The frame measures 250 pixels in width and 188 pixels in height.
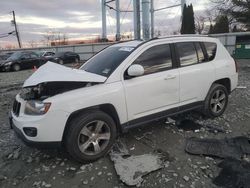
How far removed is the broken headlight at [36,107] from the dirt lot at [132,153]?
881 millimetres

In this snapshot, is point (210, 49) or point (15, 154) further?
point (210, 49)

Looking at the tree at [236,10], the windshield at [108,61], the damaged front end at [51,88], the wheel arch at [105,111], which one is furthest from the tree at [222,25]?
the damaged front end at [51,88]

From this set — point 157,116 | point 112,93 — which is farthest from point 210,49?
point 112,93

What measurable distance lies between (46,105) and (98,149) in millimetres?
1061

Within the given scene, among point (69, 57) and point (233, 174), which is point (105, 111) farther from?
point (69, 57)

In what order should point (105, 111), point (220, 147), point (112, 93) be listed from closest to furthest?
point (112, 93)
point (105, 111)
point (220, 147)

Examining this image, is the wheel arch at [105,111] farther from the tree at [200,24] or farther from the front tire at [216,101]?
the tree at [200,24]

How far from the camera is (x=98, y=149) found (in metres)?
4.65

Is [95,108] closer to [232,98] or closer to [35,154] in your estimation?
[35,154]

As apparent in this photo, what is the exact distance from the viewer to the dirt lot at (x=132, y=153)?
414cm

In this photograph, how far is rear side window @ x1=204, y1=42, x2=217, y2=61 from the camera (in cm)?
630

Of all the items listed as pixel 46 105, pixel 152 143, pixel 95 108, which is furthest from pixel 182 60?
pixel 46 105

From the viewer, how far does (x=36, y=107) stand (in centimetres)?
430

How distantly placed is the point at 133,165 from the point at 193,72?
2.31m
